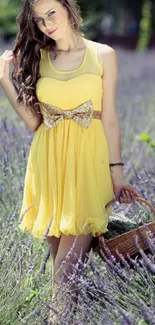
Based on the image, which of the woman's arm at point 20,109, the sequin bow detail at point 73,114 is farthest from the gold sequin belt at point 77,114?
the woman's arm at point 20,109

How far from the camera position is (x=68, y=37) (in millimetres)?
3500

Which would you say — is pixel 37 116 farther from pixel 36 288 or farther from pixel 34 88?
pixel 36 288

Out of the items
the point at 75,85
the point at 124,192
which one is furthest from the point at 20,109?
the point at 124,192

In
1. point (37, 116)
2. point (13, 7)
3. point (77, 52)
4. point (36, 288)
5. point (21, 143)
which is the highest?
point (77, 52)

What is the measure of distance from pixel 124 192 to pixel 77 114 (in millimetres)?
358

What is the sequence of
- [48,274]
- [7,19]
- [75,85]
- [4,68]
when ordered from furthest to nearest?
[7,19]
[48,274]
[4,68]
[75,85]

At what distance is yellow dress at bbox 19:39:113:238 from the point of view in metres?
3.40

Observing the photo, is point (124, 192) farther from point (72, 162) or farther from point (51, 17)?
point (51, 17)

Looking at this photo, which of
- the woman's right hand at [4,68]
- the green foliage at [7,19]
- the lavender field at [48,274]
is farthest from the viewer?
the green foliage at [7,19]

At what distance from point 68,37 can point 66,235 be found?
788mm

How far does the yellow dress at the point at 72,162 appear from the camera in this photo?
3400 mm

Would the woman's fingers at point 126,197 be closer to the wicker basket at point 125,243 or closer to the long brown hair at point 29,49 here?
the wicker basket at point 125,243

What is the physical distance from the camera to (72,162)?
3.44 metres

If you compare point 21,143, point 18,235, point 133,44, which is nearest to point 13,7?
point 133,44
